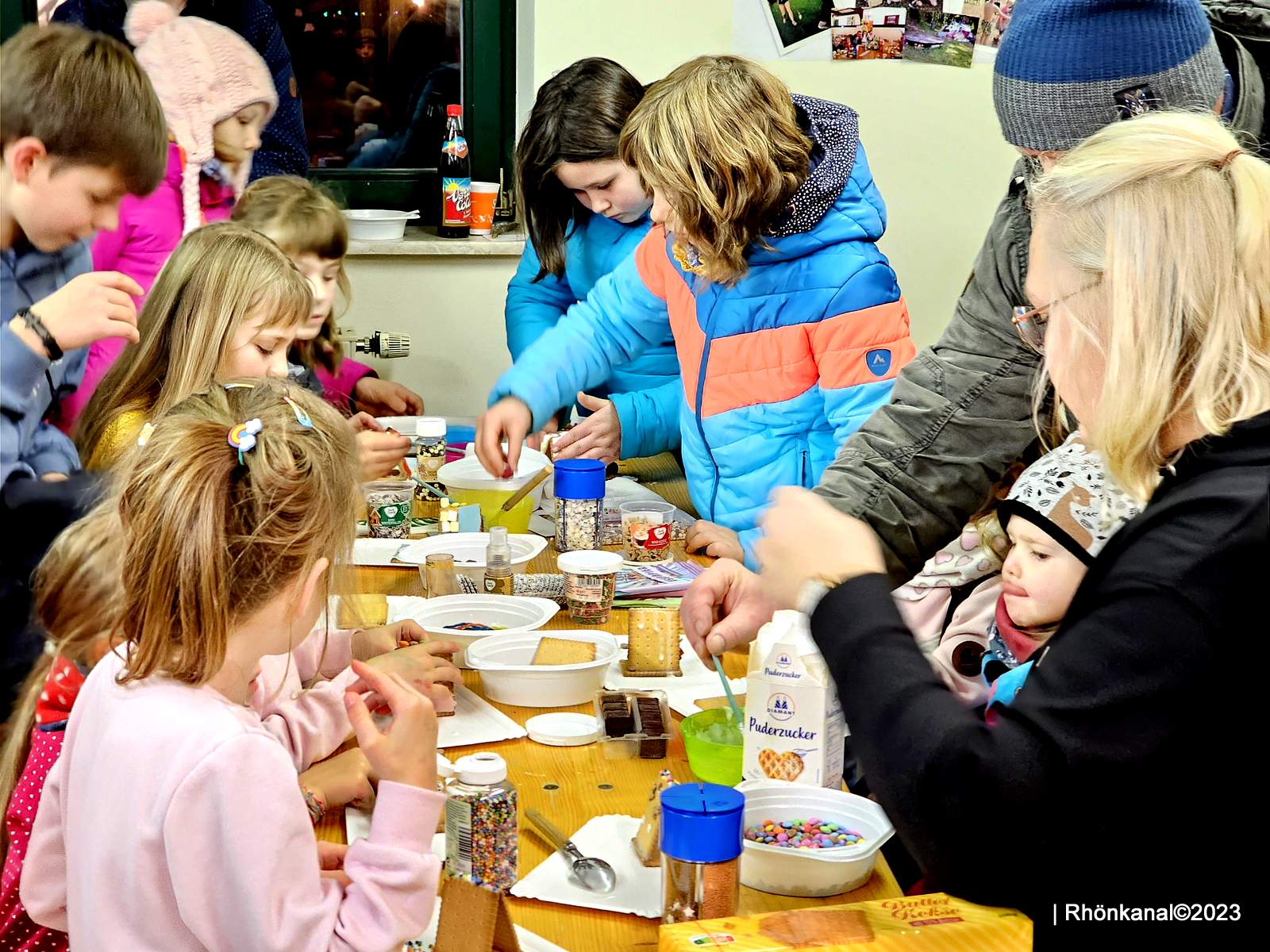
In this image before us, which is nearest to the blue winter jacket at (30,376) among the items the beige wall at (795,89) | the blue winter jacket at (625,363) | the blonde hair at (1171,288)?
the blue winter jacket at (625,363)

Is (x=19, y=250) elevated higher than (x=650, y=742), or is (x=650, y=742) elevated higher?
(x=19, y=250)

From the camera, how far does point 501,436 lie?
244 centimetres

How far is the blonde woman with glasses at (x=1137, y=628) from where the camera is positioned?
33.0 inches

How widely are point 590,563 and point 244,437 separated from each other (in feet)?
2.76

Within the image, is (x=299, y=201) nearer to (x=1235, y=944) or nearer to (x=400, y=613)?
(x=400, y=613)

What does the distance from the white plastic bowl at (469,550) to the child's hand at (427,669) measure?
17.0 inches

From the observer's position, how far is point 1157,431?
3.02 feet

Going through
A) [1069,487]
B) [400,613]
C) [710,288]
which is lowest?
[400,613]

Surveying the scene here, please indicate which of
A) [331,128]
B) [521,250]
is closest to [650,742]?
[521,250]

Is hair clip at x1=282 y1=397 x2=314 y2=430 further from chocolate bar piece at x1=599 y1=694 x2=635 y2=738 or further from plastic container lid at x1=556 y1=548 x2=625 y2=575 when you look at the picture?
plastic container lid at x1=556 y1=548 x2=625 y2=575

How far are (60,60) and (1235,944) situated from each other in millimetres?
1919

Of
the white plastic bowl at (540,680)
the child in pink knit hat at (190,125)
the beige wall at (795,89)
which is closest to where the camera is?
the white plastic bowl at (540,680)

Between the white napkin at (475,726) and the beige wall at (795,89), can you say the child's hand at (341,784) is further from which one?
the beige wall at (795,89)

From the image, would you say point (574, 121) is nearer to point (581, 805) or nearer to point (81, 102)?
point (81, 102)
